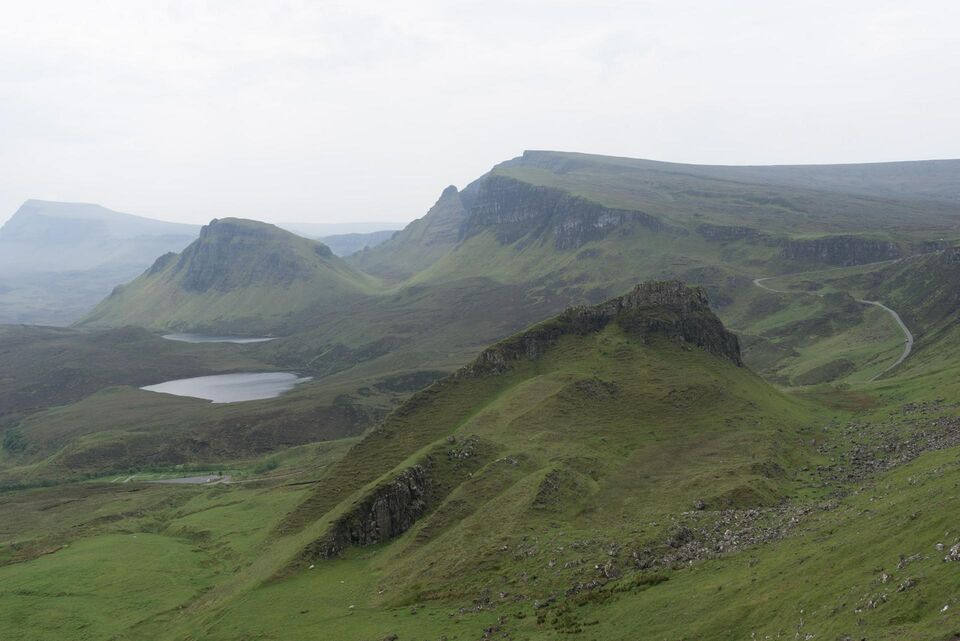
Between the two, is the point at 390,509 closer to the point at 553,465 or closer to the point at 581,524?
the point at 553,465

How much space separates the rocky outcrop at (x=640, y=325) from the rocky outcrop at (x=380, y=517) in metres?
36.8

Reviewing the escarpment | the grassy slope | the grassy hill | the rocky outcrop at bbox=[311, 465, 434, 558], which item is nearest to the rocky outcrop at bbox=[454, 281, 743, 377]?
the grassy hill

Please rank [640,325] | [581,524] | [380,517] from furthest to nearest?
1. [640,325]
2. [380,517]
3. [581,524]

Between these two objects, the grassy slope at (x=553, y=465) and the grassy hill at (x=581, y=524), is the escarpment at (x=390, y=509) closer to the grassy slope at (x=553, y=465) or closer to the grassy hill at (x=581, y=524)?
the grassy hill at (x=581, y=524)

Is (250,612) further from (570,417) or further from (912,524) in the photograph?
(912,524)

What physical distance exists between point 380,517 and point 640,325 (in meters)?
62.6

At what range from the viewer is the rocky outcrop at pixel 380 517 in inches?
3578

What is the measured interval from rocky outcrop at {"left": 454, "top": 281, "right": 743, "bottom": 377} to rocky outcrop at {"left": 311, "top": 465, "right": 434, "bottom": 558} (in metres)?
36.8

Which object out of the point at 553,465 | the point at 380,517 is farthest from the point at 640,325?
the point at 380,517

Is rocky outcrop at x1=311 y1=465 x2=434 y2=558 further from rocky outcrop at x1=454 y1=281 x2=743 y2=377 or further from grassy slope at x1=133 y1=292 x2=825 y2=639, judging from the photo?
rocky outcrop at x1=454 y1=281 x2=743 y2=377

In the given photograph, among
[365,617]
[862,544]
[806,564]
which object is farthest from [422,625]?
[862,544]

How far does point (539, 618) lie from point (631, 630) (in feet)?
29.6


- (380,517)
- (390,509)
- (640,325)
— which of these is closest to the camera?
(380,517)

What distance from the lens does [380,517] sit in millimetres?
91625
